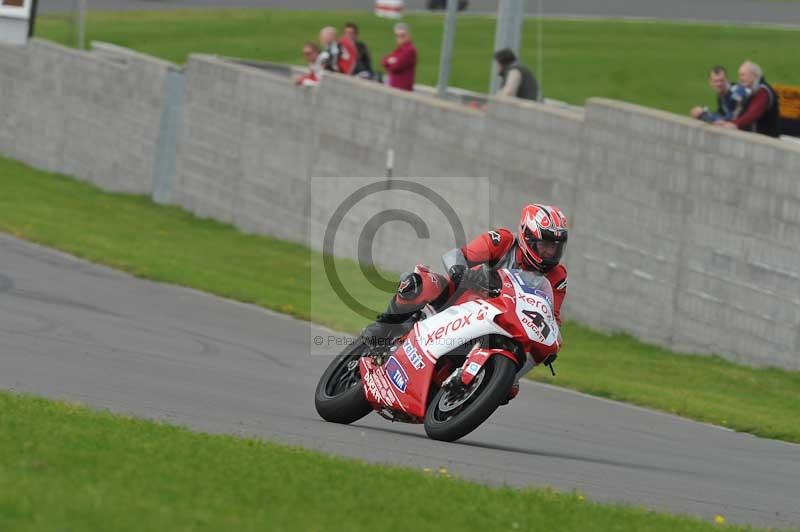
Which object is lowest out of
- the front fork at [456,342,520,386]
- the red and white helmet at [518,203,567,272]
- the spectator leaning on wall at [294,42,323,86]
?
the front fork at [456,342,520,386]

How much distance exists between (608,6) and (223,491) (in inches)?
1642

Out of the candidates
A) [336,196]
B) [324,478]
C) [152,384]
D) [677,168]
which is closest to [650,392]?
[677,168]

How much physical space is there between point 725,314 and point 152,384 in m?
7.02

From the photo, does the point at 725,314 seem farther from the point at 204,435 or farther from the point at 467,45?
the point at 467,45

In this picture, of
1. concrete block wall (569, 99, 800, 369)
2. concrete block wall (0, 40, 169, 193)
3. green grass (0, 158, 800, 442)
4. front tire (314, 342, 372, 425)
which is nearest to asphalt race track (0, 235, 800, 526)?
front tire (314, 342, 372, 425)

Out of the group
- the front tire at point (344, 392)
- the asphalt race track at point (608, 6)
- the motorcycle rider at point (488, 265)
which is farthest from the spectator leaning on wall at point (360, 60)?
the asphalt race track at point (608, 6)

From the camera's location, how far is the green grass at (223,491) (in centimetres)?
627

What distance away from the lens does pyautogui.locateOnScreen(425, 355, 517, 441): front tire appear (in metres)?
9.10

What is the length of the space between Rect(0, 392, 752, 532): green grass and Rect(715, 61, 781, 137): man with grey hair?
30.9 ft

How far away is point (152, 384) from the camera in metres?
11.4

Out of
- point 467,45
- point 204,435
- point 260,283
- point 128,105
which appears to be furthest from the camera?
point 467,45

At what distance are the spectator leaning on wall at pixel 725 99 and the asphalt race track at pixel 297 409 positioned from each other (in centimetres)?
425

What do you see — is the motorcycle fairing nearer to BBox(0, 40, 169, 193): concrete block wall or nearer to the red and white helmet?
the red and white helmet

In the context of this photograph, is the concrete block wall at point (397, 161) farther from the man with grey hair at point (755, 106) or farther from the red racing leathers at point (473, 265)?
the red racing leathers at point (473, 265)
